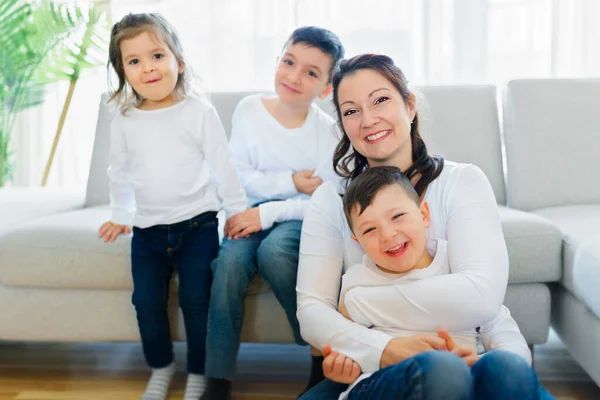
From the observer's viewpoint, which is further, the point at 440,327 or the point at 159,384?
the point at 159,384

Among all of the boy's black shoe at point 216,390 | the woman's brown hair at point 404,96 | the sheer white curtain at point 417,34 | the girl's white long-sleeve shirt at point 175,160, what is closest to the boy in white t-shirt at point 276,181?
the boy's black shoe at point 216,390

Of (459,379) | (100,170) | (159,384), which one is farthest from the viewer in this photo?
(100,170)

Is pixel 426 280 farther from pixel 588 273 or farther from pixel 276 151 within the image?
pixel 276 151

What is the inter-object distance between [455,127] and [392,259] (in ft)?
3.78

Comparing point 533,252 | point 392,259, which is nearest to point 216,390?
point 392,259

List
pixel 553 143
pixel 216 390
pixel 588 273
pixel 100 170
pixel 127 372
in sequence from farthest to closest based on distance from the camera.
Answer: pixel 100 170, pixel 553 143, pixel 127 372, pixel 216 390, pixel 588 273

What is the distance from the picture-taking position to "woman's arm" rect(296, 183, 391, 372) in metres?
1.19

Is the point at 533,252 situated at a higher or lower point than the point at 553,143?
lower

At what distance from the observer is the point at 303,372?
6.57ft

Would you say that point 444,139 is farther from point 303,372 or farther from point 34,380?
point 34,380

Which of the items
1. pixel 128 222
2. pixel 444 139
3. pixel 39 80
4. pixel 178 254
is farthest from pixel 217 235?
pixel 39 80

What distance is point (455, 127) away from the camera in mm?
2285

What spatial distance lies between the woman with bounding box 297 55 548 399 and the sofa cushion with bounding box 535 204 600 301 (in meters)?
0.49

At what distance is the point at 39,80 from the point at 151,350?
74.6 inches
